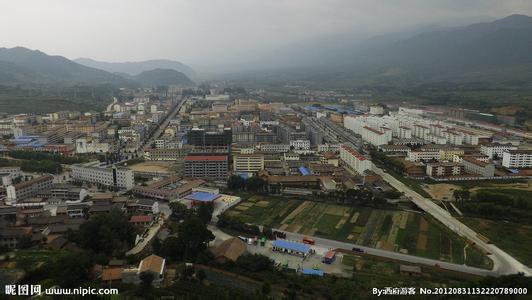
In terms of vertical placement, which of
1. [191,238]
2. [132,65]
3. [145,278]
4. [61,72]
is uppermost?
[132,65]

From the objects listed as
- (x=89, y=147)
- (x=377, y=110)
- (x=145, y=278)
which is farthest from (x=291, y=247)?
(x=377, y=110)

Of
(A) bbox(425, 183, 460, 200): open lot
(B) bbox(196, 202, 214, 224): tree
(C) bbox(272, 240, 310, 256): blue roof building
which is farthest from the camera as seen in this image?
(A) bbox(425, 183, 460, 200): open lot

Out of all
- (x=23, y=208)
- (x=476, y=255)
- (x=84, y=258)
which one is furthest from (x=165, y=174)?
(x=476, y=255)

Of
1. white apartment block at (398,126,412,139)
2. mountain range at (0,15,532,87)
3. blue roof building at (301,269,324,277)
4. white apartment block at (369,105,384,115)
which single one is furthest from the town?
mountain range at (0,15,532,87)

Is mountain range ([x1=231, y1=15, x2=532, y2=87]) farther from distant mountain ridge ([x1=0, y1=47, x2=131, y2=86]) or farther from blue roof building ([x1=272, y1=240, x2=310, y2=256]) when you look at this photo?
blue roof building ([x1=272, y1=240, x2=310, y2=256])

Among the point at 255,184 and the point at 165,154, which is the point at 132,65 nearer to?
the point at 165,154

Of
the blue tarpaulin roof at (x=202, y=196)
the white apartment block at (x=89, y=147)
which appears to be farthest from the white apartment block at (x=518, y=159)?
the white apartment block at (x=89, y=147)

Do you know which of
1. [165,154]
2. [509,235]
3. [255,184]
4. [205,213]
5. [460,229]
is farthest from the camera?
A: [165,154]
